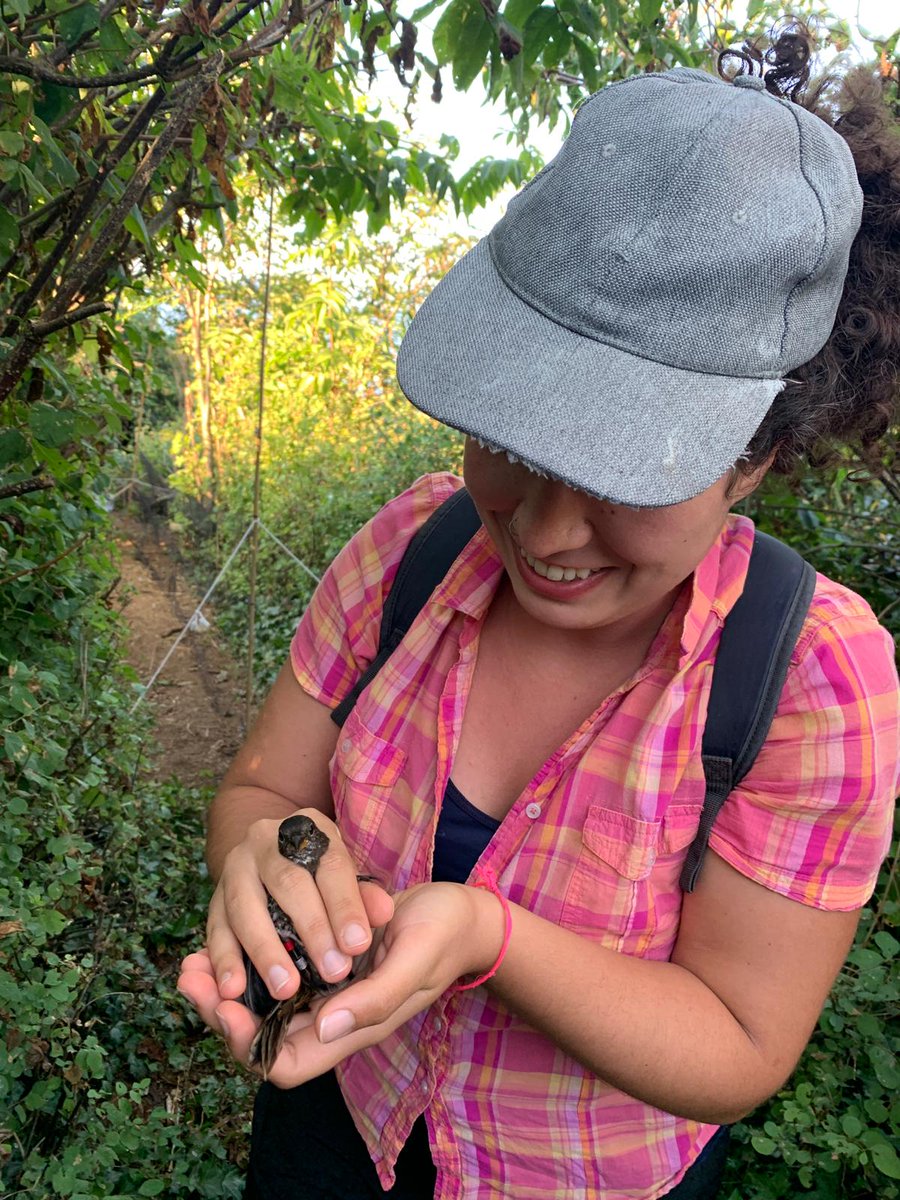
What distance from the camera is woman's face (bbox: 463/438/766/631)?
1045 mm

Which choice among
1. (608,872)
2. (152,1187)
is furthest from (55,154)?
(152,1187)

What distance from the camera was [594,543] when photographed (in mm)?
1088

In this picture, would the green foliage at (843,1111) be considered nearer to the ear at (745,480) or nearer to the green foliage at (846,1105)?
the green foliage at (846,1105)

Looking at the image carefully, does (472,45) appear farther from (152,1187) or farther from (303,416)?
(303,416)

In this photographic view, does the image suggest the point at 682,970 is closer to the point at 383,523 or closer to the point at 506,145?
the point at 383,523

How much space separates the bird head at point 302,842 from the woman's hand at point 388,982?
12cm

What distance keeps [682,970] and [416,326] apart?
3.12ft

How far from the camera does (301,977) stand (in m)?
1.08

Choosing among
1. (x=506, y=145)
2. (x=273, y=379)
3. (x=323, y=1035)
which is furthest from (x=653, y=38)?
(x=273, y=379)

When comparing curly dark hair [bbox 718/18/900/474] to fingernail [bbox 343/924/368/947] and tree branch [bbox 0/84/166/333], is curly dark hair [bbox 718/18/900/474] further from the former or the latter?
tree branch [bbox 0/84/166/333]

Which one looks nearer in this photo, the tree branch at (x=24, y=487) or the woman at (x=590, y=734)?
the woman at (x=590, y=734)

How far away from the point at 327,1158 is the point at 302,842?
76 centimetres

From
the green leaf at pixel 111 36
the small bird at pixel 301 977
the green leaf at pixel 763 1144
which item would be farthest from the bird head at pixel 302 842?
the green leaf at pixel 763 1144

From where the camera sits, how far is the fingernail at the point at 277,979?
1021mm
